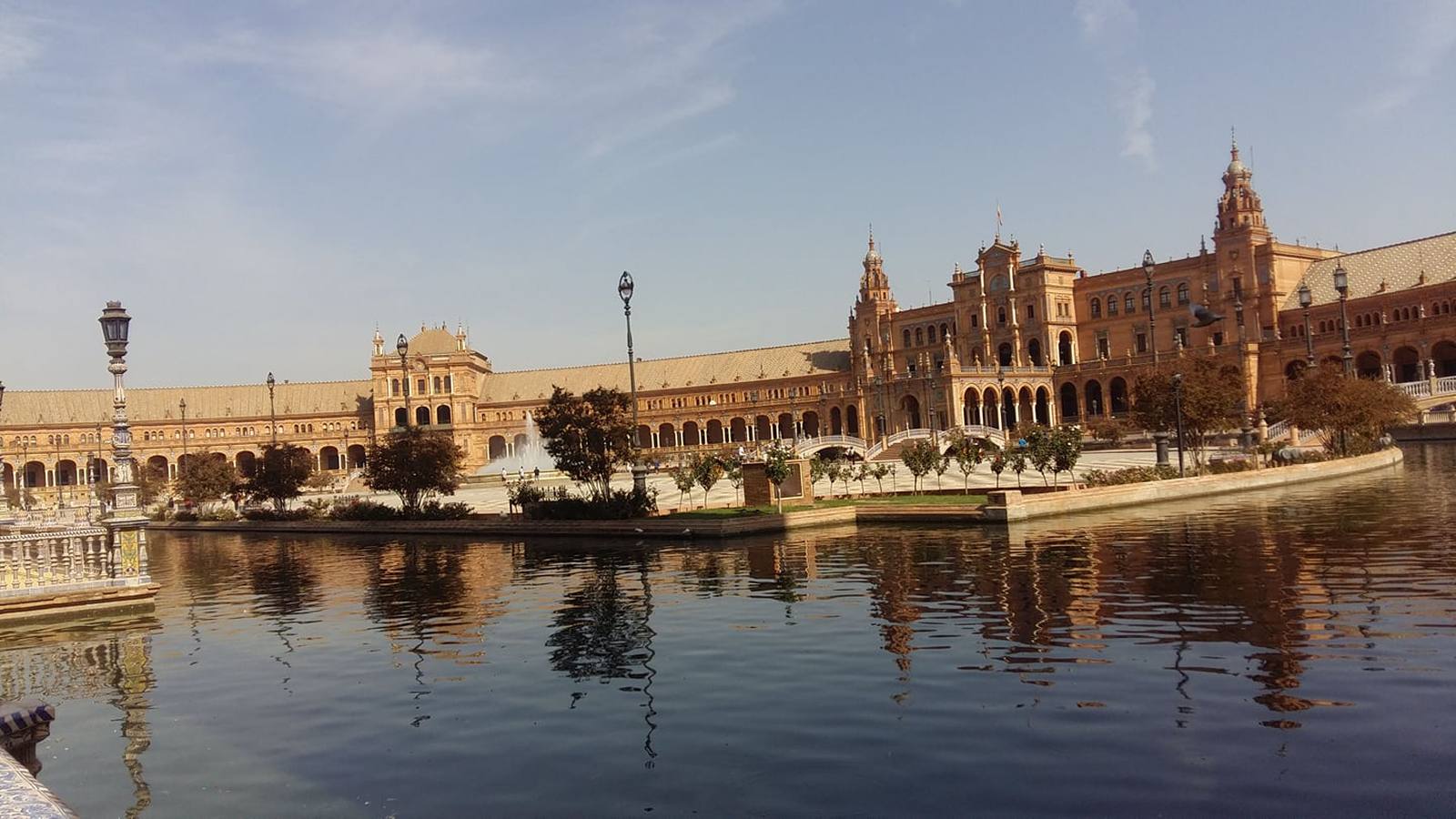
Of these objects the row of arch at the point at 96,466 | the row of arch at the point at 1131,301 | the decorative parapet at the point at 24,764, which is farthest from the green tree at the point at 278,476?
the row of arch at the point at 1131,301

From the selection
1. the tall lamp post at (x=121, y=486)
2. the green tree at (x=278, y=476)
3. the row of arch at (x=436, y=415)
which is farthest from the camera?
the row of arch at (x=436, y=415)

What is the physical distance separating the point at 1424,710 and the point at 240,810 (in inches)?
383

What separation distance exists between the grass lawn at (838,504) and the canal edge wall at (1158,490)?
5.30 ft

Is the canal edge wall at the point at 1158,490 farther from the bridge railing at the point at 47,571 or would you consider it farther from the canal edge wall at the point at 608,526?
the bridge railing at the point at 47,571

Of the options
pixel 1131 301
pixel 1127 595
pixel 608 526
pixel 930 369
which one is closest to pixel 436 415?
pixel 930 369

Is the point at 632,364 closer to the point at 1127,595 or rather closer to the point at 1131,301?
the point at 1127,595

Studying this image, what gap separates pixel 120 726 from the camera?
39.0ft

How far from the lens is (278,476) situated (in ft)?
165

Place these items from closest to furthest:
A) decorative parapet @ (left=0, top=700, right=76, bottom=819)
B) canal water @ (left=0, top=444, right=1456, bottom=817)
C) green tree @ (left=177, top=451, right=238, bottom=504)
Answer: decorative parapet @ (left=0, top=700, right=76, bottom=819) < canal water @ (left=0, top=444, right=1456, bottom=817) < green tree @ (left=177, top=451, right=238, bottom=504)

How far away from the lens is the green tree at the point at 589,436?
3569 cm

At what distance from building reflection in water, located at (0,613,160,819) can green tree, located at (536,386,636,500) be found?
1720cm

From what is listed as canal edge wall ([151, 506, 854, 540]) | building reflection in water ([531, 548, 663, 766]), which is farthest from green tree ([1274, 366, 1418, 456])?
building reflection in water ([531, 548, 663, 766])

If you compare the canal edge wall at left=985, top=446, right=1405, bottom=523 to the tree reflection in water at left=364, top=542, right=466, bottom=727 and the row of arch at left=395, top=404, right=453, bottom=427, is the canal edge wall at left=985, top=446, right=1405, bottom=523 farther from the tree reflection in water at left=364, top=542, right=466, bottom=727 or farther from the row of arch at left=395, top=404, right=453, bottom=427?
the row of arch at left=395, top=404, right=453, bottom=427

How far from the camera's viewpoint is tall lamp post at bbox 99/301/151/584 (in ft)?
66.3
